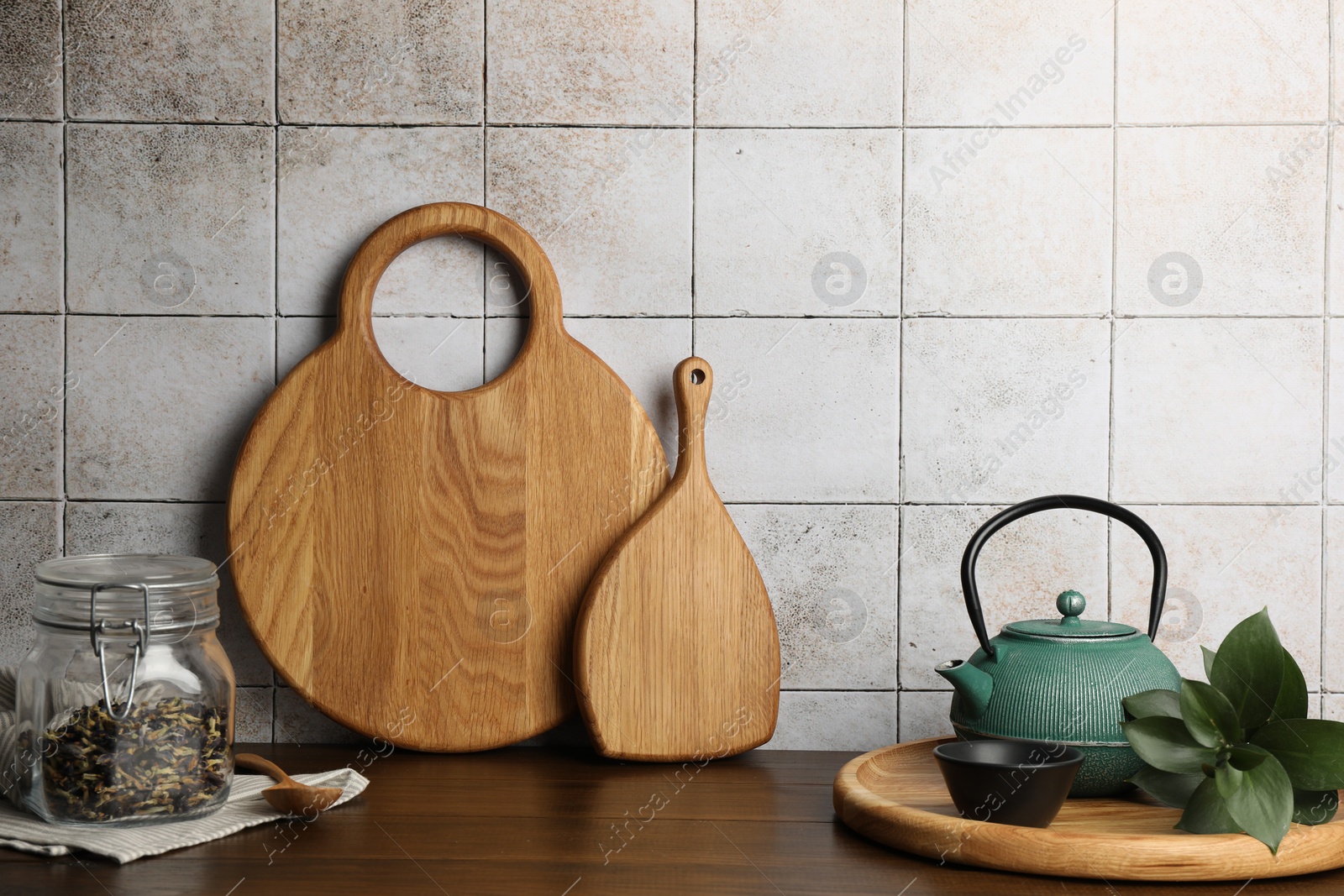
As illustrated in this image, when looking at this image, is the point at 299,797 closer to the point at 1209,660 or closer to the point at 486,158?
the point at 486,158

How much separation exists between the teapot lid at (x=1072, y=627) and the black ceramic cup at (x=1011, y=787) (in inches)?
4.7

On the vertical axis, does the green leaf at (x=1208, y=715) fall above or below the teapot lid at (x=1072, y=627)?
below

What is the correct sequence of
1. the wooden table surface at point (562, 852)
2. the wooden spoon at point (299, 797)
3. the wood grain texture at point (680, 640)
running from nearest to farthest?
the wooden table surface at point (562, 852)
the wooden spoon at point (299, 797)
the wood grain texture at point (680, 640)

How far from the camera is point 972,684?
0.87 m

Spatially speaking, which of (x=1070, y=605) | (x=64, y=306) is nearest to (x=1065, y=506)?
(x=1070, y=605)

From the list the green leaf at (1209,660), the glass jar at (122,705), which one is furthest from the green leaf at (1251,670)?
the glass jar at (122,705)

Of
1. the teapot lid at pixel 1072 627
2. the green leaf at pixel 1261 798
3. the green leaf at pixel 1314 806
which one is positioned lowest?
the green leaf at pixel 1314 806

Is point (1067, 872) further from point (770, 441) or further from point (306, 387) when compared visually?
point (306, 387)

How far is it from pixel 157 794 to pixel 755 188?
762 mm

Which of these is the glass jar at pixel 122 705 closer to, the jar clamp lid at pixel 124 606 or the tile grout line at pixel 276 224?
the jar clamp lid at pixel 124 606

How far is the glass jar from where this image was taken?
79 cm

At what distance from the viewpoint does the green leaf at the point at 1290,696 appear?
0.79 meters

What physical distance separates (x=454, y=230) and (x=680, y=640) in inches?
18.1

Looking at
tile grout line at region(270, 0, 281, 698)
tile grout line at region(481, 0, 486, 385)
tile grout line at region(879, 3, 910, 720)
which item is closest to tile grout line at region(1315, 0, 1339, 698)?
tile grout line at region(879, 3, 910, 720)
